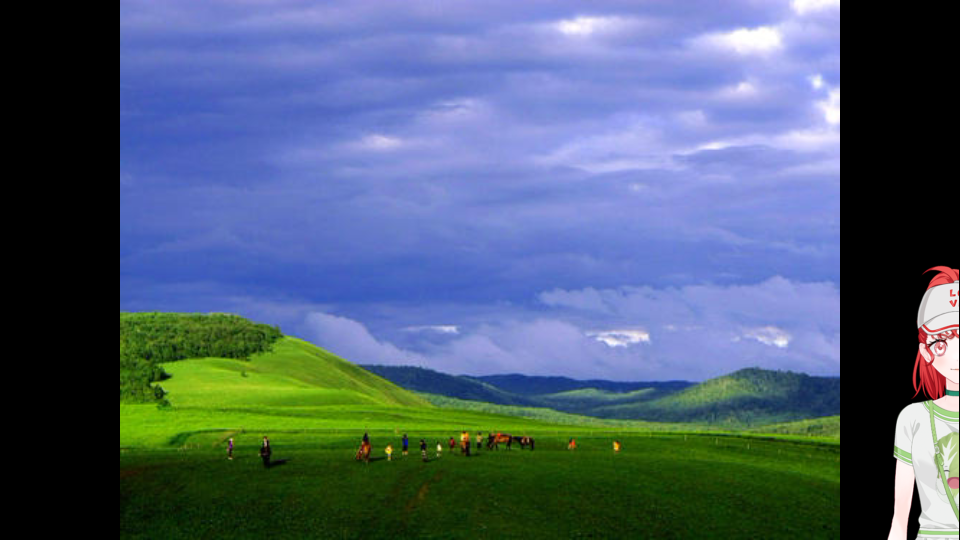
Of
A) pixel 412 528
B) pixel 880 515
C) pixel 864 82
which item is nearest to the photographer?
pixel 880 515

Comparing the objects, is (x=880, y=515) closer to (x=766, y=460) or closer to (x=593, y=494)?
(x=593, y=494)

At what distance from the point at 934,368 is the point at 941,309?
1062mm

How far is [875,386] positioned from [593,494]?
55.4 meters

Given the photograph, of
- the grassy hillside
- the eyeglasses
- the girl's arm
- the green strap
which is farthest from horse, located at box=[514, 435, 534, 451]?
the eyeglasses

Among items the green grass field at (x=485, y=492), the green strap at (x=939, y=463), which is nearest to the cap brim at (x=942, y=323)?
the green strap at (x=939, y=463)

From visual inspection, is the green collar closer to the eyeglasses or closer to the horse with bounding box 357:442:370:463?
the eyeglasses

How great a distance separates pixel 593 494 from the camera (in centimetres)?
7081

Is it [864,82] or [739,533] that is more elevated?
[864,82]

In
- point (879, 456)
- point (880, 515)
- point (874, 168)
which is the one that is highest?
point (874, 168)

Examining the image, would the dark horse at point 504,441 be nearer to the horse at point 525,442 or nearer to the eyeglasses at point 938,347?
the horse at point 525,442

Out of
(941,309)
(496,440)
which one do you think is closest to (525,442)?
(496,440)

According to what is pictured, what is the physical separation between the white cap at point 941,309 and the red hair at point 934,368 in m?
0.08
